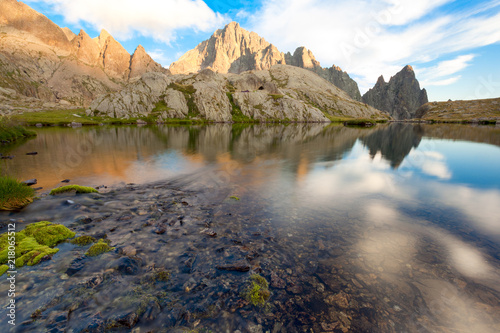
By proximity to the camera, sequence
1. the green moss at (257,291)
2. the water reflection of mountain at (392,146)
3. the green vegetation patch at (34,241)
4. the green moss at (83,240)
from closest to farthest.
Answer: the green moss at (257,291)
the green vegetation patch at (34,241)
the green moss at (83,240)
the water reflection of mountain at (392,146)

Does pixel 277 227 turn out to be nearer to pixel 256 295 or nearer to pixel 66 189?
pixel 256 295

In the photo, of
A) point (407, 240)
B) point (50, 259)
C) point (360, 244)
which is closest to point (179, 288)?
point (50, 259)

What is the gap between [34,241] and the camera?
35.3ft

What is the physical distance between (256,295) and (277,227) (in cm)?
619

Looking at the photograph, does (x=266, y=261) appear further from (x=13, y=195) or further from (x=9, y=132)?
(x=9, y=132)

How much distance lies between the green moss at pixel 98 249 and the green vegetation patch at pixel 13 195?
945 cm

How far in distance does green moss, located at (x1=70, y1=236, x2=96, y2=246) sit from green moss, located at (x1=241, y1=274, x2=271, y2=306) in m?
9.32

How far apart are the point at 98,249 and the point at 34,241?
3489mm

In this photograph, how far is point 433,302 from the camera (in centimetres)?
888

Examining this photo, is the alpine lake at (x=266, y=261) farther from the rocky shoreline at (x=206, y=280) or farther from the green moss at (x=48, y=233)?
the green moss at (x=48, y=233)

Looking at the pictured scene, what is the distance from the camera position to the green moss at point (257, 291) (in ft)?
28.5

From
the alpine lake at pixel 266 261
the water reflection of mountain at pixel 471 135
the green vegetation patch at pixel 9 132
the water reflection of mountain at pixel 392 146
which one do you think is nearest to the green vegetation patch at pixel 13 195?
the alpine lake at pixel 266 261

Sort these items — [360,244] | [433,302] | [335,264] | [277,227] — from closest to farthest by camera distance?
[433,302], [335,264], [360,244], [277,227]

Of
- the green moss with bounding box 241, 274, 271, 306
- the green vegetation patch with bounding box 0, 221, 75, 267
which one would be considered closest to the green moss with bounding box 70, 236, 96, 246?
the green vegetation patch with bounding box 0, 221, 75, 267
